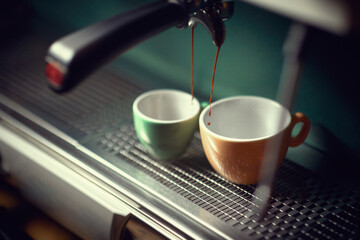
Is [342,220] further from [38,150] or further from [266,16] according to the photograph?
[38,150]

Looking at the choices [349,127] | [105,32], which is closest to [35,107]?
[105,32]

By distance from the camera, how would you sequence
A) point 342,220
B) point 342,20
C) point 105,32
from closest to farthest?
point 342,20
point 105,32
point 342,220

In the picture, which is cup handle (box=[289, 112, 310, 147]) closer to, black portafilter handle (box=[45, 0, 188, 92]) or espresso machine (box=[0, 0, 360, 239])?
espresso machine (box=[0, 0, 360, 239])

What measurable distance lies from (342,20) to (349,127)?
34 centimetres

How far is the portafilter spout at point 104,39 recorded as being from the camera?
0.36 m

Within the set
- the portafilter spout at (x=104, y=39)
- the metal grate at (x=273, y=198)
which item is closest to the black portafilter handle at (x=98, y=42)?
the portafilter spout at (x=104, y=39)

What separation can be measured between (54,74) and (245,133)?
30 cm

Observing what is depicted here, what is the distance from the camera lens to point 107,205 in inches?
20.4

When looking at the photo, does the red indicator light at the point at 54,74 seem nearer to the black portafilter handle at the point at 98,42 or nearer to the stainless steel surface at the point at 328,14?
the black portafilter handle at the point at 98,42

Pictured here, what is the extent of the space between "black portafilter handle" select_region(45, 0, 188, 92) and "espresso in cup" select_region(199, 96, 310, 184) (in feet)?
0.54

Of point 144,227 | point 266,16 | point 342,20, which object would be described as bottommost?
point 144,227

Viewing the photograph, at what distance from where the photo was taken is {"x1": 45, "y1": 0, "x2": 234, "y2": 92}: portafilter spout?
0.36 m

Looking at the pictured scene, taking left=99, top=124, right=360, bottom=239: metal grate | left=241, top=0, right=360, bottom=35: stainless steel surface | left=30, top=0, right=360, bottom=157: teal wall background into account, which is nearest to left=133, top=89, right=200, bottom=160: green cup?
left=99, top=124, right=360, bottom=239: metal grate

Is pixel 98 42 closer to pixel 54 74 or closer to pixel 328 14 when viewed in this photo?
pixel 54 74
